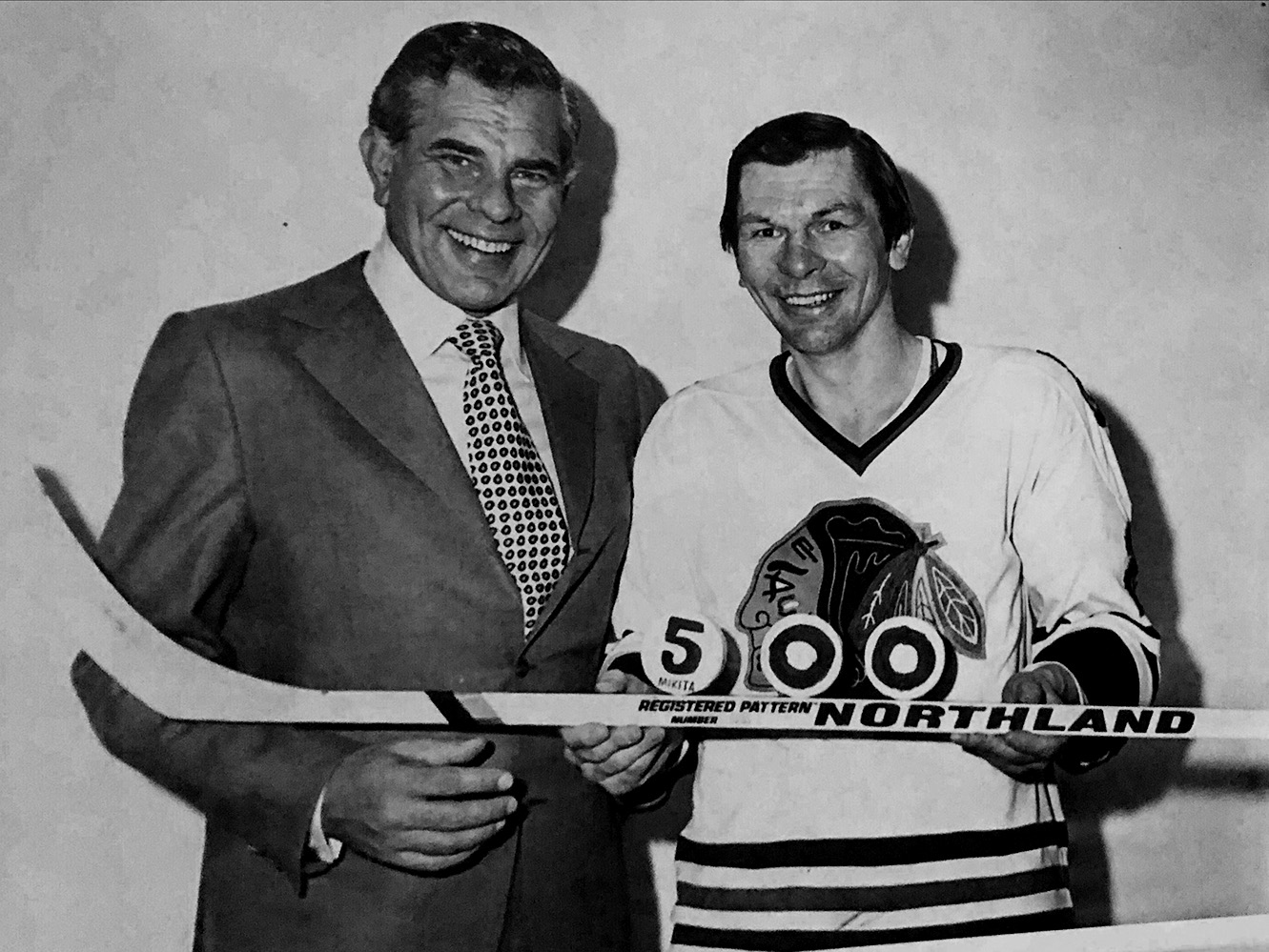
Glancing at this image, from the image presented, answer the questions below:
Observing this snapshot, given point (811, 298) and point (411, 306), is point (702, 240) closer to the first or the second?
point (811, 298)

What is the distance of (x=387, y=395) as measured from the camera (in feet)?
6.39

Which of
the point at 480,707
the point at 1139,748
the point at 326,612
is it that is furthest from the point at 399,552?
the point at 1139,748

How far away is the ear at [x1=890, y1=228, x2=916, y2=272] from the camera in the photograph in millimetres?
2049

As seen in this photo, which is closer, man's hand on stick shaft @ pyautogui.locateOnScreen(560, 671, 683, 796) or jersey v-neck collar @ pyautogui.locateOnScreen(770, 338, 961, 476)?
man's hand on stick shaft @ pyautogui.locateOnScreen(560, 671, 683, 796)

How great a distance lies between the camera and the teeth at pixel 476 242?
6.48ft

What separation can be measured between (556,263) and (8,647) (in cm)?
87

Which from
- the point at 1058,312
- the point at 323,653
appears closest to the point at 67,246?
the point at 323,653

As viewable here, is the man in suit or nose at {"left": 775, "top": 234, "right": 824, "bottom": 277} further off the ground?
nose at {"left": 775, "top": 234, "right": 824, "bottom": 277}

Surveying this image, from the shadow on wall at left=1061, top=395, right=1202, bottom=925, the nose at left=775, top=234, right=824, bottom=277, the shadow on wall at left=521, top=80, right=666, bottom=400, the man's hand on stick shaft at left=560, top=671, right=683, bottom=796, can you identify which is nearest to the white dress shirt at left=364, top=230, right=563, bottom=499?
the shadow on wall at left=521, top=80, right=666, bottom=400

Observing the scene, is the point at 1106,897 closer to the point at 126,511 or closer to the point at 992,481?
the point at 992,481

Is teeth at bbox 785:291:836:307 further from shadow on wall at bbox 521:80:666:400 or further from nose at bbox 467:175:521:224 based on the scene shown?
nose at bbox 467:175:521:224

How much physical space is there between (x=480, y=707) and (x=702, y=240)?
736mm

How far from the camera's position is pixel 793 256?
6.56ft

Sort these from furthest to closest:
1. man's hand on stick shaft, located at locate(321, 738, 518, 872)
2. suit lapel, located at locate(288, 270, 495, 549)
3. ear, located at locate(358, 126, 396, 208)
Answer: ear, located at locate(358, 126, 396, 208), suit lapel, located at locate(288, 270, 495, 549), man's hand on stick shaft, located at locate(321, 738, 518, 872)
